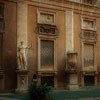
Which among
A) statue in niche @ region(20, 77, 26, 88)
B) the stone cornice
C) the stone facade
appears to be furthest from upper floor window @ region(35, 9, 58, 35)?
statue in niche @ region(20, 77, 26, 88)

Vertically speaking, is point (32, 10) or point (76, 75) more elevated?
point (32, 10)

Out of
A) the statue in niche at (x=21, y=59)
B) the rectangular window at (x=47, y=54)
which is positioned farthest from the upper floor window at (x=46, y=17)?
the statue in niche at (x=21, y=59)

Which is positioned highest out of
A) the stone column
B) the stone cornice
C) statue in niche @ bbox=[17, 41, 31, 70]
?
the stone cornice

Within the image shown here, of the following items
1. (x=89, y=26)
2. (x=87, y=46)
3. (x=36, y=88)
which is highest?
(x=89, y=26)

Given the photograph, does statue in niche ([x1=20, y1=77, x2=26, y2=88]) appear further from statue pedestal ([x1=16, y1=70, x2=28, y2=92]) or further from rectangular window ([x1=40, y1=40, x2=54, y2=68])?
rectangular window ([x1=40, y1=40, x2=54, y2=68])

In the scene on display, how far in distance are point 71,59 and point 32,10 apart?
437 cm

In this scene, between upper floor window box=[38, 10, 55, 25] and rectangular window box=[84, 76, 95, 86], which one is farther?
rectangular window box=[84, 76, 95, 86]

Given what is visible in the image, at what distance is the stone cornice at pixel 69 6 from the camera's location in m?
21.4

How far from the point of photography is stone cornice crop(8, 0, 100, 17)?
21.4 m

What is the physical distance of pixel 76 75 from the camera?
75.0ft

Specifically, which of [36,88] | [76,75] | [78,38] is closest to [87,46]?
[78,38]

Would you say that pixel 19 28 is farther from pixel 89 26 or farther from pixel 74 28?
pixel 89 26

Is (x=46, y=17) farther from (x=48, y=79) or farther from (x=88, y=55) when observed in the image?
(x=88, y=55)

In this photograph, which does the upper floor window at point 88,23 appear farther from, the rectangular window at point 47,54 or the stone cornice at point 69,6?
the rectangular window at point 47,54
